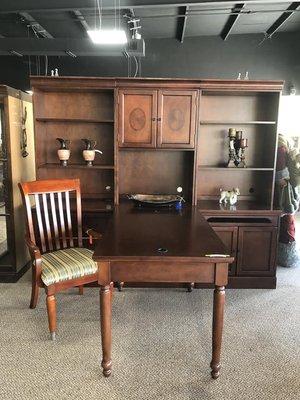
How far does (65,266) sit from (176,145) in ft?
5.18

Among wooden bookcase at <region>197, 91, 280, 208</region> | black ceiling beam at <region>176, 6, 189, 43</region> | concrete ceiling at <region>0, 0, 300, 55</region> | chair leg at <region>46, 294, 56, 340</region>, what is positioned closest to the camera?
chair leg at <region>46, 294, 56, 340</region>

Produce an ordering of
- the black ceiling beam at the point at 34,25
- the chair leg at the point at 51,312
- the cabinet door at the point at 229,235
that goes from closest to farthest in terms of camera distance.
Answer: the chair leg at the point at 51,312 → the cabinet door at the point at 229,235 → the black ceiling beam at the point at 34,25

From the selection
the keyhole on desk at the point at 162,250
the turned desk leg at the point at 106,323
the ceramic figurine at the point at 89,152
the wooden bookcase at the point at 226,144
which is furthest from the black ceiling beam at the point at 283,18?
the turned desk leg at the point at 106,323

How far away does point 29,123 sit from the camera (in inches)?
150

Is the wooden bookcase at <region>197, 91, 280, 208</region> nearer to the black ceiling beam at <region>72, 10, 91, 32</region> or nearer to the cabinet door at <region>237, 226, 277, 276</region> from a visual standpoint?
the cabinet door at <region>237, 226, 277, 276</region>

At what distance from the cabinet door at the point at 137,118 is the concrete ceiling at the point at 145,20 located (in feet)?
3.75

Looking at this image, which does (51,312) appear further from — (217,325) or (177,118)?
(177,118)

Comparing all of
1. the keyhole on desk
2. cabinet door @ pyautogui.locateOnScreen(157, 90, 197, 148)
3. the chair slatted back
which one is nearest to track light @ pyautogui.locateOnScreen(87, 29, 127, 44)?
cabinet door @ pyautogui.locateOnScreen(157, 90, 197, 148)

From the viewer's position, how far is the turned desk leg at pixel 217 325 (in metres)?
1.96

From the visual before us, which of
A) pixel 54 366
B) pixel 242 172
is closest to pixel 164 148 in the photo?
pixel 242 172

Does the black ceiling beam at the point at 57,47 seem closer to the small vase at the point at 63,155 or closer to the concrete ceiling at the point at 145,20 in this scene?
the concrete ceiling at the point at 145,20

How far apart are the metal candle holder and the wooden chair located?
63.6 inches

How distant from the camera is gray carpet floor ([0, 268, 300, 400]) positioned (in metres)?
1.94

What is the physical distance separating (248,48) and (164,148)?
3404 mm
